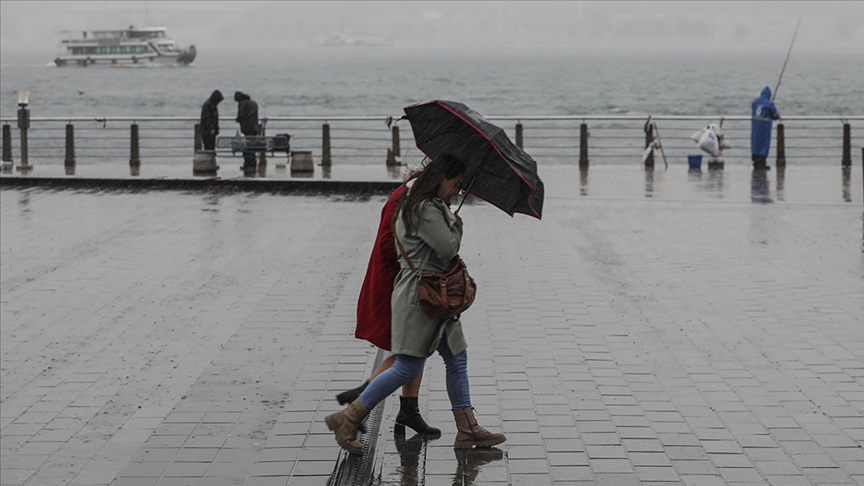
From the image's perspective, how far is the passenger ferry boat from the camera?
166 meters

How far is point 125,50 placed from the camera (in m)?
166

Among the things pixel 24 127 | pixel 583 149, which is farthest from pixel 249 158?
pixel 583 149

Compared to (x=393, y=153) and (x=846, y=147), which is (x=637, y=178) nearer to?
(x=846, y=147)

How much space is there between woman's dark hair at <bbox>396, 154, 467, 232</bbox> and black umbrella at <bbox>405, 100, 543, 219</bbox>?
6 centimetres

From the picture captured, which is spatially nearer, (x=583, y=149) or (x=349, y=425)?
(x=349, y=425)

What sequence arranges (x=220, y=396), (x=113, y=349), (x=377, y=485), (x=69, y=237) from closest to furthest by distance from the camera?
(x=377, y=485)
(x=220, y=396)
(x=113, y=349)
(x=69, y=237)

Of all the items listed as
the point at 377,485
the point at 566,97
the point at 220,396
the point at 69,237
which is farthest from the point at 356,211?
the point at 566,97

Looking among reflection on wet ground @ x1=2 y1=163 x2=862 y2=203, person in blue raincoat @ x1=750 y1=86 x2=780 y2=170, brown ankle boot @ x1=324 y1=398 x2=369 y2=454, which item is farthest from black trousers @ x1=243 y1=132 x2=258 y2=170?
brown ankle boot @ x1=324 y1=398 x2=369 y2=454

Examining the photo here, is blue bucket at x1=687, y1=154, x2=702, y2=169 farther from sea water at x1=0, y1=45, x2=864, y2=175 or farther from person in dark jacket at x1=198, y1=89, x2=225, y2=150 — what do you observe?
sea water at x1=0, y1=45, x2=864, y2=175

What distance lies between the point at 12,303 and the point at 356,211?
19.6 ft

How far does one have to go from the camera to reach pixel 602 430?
5953 mm

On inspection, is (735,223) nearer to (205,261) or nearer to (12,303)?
(205,261)

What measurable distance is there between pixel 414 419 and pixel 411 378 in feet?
1.47

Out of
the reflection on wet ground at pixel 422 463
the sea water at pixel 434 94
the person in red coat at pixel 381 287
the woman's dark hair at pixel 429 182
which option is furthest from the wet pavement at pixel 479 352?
the sea water at pixel 434 94
